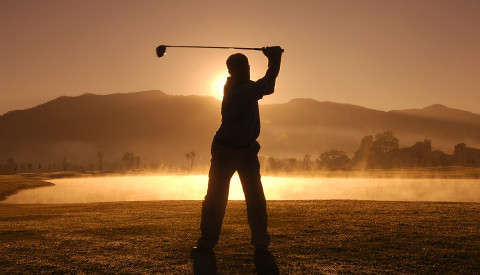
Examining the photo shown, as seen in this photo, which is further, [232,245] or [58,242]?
[58,242]

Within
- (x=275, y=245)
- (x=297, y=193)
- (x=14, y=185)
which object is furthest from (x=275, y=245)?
(x=14, y=185)

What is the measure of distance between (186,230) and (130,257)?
3150 mm

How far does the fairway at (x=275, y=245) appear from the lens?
786cm

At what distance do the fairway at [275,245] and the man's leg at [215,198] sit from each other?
1.38 ft

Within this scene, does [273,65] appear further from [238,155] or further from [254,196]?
[254,196]

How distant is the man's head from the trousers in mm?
1208

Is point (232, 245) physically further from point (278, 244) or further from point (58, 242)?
point (58, 242)

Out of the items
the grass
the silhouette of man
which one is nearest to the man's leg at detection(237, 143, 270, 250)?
the silhouette of man

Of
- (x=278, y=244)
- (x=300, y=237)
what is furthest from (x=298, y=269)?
(x=300, y=237)

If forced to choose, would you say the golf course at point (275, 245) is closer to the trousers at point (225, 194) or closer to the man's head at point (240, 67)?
the trousers at point (225, 194)

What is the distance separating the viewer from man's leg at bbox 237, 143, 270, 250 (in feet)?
27.4

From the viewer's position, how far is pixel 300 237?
1040cm

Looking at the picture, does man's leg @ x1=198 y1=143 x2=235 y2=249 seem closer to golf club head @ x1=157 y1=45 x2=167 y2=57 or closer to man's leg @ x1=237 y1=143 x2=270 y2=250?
man's leg @ x1=237 y1=143 x2=270 y2=250

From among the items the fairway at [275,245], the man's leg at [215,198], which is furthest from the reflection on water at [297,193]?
the man's leg at [215,198]
